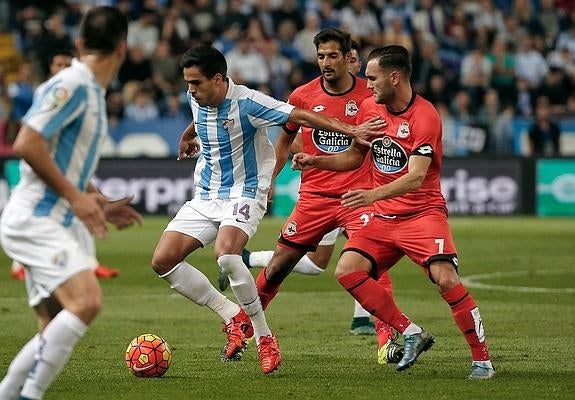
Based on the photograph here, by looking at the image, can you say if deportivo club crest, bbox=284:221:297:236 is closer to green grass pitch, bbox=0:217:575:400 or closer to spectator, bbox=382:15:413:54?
green grass pitch, bbox=0:217:575:400

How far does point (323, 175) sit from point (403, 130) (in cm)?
195

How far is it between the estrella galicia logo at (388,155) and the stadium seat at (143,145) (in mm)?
16267

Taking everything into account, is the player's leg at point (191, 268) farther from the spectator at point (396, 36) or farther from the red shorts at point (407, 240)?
the spectator at point (396, 36)

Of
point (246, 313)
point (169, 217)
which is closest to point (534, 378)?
point (246, 313)

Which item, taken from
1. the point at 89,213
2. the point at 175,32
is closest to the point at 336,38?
the point at 89,213

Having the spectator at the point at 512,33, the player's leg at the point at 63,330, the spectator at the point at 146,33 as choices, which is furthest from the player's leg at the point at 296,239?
the spectator at the point at 512,33

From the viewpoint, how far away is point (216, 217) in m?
9.88

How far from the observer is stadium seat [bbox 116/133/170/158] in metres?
25.6

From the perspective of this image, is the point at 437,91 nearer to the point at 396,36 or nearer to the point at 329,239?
the point at 396,36

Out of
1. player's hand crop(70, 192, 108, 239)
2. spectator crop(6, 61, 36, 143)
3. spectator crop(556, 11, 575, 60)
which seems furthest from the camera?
spectator crop(556, 11, 575, 60)

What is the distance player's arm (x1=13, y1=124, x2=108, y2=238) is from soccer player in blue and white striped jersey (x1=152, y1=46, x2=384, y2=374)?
2930mm

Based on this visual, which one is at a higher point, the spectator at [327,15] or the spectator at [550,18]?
the spectator at [327,15]

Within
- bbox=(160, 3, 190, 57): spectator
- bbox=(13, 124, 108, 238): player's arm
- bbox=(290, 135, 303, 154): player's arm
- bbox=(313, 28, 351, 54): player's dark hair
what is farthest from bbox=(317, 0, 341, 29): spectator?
bbox=(13, 124, 108, 238): player's arm

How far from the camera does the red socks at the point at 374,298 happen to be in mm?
9297
